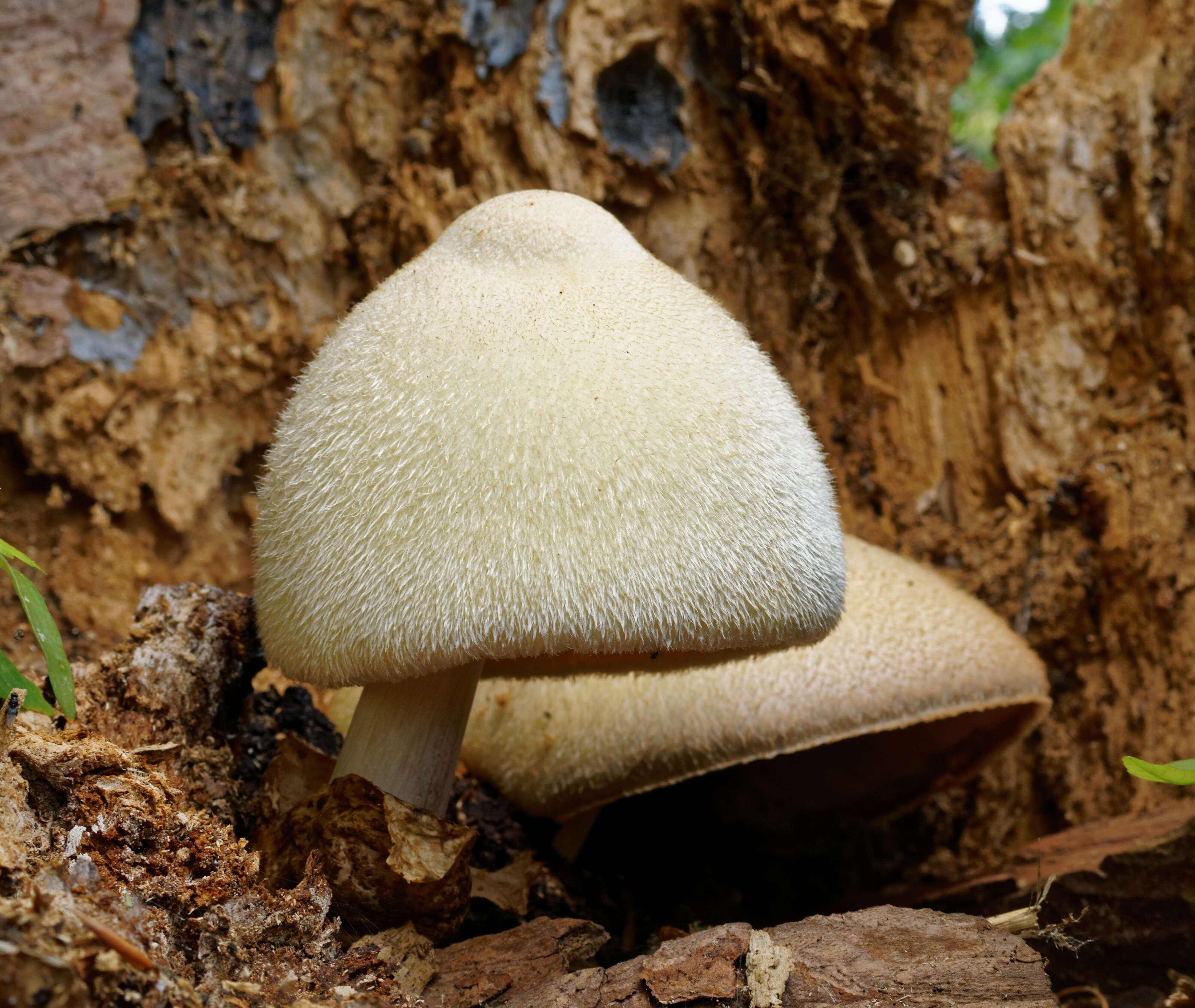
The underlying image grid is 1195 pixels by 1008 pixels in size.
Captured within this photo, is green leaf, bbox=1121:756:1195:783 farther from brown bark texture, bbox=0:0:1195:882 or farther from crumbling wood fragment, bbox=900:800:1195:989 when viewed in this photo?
brown bark texture, bbox=0:0:1195:882

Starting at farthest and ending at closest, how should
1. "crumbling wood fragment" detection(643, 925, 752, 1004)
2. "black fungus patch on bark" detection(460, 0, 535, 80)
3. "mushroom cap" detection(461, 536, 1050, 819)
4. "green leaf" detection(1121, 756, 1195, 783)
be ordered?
"black fungus patch on bark" detection(460, 0, 535, 80)
"mushroom cap" detection(461, 536, 1050, 819)
"green leaf" detection(1121, 756, 1195, 783)
"crumbling wood fragment" detection(643, 925, 752, 1004)

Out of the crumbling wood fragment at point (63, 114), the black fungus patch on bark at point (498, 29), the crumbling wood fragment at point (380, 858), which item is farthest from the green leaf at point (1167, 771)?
the crumbling wood fragment at point (63, 114)

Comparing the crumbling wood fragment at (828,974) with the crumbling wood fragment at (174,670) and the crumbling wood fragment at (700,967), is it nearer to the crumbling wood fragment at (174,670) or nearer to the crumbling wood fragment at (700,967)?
the crumbling wood fragment at (700,967)

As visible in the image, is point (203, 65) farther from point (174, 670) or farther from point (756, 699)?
point (756, 699)

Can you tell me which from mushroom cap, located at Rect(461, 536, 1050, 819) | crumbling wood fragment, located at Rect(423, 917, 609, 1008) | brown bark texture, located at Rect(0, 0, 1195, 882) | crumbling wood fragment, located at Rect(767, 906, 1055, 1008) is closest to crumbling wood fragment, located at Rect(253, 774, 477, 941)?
crumbling wood fragment, located at Rect(423, 917, 609, 1008)

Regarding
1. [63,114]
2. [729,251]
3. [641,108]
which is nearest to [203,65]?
[63,114]

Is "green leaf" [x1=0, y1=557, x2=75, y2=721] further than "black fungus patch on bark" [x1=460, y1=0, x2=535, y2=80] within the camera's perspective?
No
